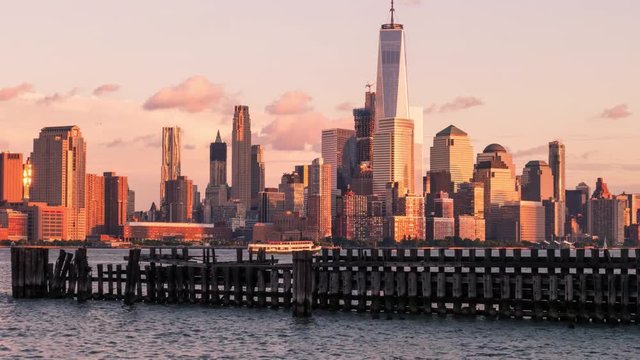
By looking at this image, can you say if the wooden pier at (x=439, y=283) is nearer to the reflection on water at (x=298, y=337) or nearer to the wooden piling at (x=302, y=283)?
the wooden piling at (x=302, y=283)

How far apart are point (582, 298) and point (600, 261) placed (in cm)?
198

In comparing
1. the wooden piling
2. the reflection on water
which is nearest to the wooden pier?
the wooden piling

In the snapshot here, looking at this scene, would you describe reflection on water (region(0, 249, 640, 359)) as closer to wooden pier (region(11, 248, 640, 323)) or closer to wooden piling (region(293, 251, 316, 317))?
wooden pier (region(11, 248, 640, 323))

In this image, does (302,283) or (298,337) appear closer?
(298,337)

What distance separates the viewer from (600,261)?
56.7 metres

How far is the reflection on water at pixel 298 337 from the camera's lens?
176 feet

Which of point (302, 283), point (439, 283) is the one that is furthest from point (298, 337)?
point (439, 283)

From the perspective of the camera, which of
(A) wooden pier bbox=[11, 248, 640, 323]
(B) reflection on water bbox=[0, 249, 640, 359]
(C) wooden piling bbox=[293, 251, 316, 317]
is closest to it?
(B) reflection on water bbox=[0, 249, 640, 359]

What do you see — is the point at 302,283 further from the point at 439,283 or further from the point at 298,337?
the point at 439,283

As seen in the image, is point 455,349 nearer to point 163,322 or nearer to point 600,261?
point 600,261

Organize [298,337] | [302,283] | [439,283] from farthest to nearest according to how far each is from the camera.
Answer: [439,283]
[302,283]
[298,337]

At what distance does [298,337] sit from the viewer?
58031 mm

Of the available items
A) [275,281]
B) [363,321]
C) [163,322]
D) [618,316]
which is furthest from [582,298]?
[163,322]

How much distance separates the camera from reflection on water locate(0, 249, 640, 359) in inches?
2112
